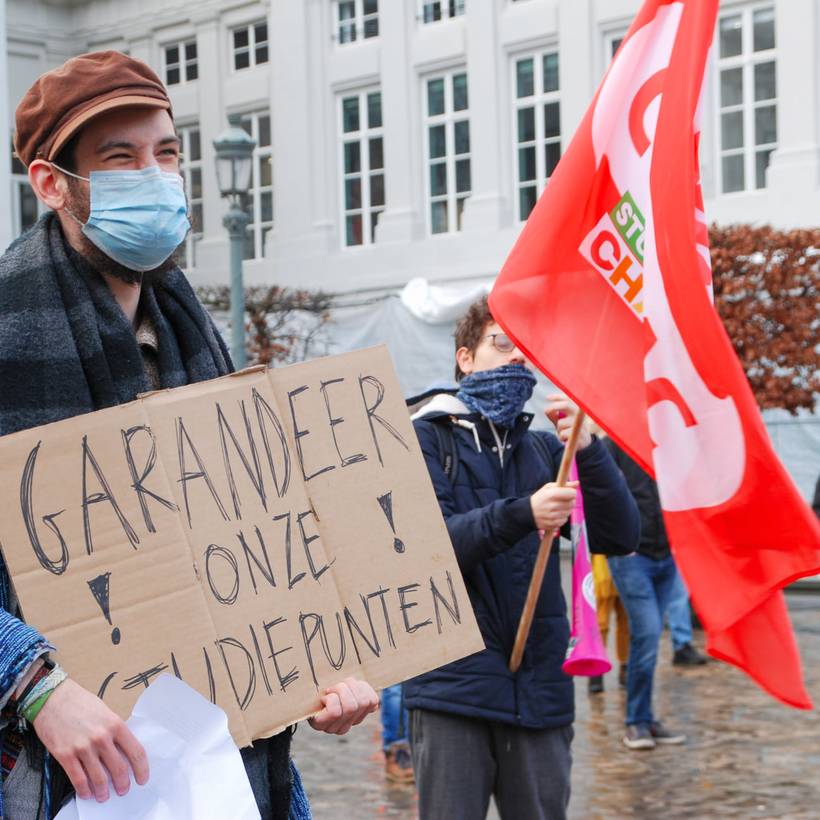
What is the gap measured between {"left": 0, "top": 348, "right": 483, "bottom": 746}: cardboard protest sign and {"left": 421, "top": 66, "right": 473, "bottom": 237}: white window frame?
66.1 ft

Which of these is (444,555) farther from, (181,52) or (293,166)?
(181,52)

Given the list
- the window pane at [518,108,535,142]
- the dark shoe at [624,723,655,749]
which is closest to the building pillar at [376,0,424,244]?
the window pane at [518,108,535,142]

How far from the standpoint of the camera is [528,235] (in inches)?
139

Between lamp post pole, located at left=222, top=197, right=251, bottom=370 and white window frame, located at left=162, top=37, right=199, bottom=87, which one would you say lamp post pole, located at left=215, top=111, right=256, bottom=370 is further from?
white window frame, located at left=162, top=37, right=199, bottom=87

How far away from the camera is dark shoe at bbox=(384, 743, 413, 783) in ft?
22.7

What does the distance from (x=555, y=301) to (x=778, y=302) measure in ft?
36.0

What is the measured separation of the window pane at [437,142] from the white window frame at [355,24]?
1.95 m

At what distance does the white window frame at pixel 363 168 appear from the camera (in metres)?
23.6

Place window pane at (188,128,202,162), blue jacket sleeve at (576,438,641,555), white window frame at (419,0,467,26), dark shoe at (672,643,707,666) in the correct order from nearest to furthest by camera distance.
→ blue jacket sleeve at (576,438,641,555), dark shoe at (672,643,707,666), white window frame at (419,0,467,26), window pane at (188,128,202,162)

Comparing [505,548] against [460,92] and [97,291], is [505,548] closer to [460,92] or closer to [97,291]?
[97,291]

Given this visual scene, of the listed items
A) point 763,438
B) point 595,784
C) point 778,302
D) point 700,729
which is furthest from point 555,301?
point 778,302

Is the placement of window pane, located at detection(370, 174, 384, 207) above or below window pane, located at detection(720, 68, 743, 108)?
below

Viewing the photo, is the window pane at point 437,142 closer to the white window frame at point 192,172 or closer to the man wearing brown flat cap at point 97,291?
the white window frame at point 192,172

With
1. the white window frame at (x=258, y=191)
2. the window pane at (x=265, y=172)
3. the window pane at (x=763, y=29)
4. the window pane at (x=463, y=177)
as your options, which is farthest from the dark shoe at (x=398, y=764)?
the window pane at (x=265, y=172)
